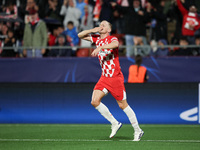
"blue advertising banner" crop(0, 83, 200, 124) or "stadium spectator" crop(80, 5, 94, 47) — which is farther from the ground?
"stadium spectator" crop(80, 5, 94, 47)

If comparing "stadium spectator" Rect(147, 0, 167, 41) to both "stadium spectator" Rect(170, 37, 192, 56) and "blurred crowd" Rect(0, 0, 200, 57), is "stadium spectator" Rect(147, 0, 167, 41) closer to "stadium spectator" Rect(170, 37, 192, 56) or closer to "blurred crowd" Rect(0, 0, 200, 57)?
"blurred crowd" Rect(0, 0, 200, 57)

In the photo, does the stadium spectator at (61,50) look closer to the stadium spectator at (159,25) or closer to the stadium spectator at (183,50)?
the stadium spectator at (159,25)

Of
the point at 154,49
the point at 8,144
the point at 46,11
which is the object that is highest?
the point at 46,11

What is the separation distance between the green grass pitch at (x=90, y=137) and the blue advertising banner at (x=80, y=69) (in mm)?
3348

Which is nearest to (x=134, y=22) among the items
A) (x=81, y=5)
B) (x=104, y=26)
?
(x=81, y=5)

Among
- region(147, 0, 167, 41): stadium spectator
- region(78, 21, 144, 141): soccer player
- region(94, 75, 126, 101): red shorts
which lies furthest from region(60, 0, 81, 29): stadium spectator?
region(94, 75, 126, 101): red shorts

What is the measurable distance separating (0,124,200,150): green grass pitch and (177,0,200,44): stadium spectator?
4442 millimetres

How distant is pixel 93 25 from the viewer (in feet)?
52.6

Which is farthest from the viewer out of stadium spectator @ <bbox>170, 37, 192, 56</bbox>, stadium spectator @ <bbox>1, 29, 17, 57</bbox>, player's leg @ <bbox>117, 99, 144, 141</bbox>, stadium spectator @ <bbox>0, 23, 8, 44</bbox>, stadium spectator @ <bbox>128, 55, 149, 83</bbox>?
stadium spectator @ <bbox>0, 23, 8, 44</bbox>

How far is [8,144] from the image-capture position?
836 cm

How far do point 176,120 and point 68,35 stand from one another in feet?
18.4

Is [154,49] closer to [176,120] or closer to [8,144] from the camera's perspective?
[176,120]

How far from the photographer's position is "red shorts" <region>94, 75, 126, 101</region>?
8906 millimetres

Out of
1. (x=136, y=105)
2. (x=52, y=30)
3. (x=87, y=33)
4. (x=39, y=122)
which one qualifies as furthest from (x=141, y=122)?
(x=52, y=30)
